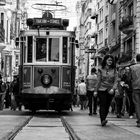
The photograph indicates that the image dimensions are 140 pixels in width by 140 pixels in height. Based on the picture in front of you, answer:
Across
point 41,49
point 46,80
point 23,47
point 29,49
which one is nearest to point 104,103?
point 46,80

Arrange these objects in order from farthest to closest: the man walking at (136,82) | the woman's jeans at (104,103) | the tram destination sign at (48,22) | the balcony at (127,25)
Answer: the balcony at (127,25), the tram destination sign at (48,22), the man walking at (136,82), the woman's jeans at (104,103)

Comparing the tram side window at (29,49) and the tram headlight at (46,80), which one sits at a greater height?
the tram side window at (29,49)

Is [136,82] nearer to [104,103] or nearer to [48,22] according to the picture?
[104,103]

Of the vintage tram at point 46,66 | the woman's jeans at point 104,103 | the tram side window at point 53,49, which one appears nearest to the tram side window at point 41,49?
the vintage tram at point 46,66

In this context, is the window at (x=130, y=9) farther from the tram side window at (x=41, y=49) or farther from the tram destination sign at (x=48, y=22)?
the tram side window at (x=41, y=49)

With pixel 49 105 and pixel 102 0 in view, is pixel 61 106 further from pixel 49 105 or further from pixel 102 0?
pixel 102 0

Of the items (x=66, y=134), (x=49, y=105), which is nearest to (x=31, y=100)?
(x=49, y=105)

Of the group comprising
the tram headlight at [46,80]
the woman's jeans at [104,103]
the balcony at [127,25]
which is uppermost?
the balcony at [127,25]

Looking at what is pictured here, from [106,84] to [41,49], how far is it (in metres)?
5.77

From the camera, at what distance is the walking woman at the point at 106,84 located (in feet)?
41.0

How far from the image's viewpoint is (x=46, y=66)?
17781mm

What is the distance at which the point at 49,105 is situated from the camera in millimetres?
17875

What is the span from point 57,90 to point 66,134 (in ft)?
24.2

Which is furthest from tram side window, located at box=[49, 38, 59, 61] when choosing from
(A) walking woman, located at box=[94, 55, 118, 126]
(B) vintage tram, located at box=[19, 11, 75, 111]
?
(A) walking woman, located at box=[94, 55, 118, 126]
